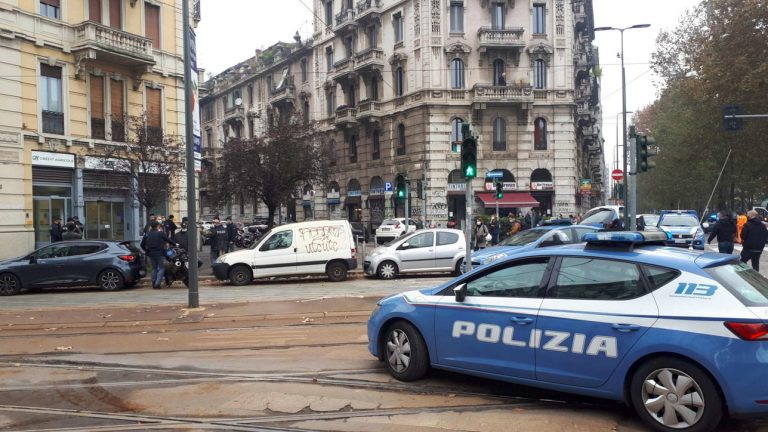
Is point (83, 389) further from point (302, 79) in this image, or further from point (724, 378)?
point (302, 79)

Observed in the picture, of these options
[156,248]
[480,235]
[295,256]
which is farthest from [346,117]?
[156,248]

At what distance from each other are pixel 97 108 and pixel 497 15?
25342 millimetres

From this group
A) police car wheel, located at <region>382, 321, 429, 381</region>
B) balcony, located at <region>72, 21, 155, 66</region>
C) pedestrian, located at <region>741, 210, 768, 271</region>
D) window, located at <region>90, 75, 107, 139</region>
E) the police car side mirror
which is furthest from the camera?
window, located at <region>90, 75, 107, 139</region>

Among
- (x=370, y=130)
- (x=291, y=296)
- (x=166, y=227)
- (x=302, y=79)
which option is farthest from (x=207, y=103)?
(x=291, y=296)

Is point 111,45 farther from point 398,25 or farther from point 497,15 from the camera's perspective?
point 497,15

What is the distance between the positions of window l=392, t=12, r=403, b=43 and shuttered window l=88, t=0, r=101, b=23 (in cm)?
2069

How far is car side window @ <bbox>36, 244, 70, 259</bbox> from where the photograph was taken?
51.0ft

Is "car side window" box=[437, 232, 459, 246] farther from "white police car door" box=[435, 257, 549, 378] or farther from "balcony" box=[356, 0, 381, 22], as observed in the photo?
"balcony" box=[356, 0, 381, 22]

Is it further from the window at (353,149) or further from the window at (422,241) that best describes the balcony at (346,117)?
the window at (422,241)

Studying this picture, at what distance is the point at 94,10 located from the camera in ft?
75.8

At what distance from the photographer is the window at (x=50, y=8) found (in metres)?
21.5

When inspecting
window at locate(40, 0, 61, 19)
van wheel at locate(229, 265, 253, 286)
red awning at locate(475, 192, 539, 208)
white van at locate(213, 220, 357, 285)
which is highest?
window at locate(40, 0, 61, 19)

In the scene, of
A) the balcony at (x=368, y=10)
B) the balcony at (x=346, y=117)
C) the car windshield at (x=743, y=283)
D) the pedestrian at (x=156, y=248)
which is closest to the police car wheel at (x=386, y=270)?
the pedestrian at (x=156, y=248)

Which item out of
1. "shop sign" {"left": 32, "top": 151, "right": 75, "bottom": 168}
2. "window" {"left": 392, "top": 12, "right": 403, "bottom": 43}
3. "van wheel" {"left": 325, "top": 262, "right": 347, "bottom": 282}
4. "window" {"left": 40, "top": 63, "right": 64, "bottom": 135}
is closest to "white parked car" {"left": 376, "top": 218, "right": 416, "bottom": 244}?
"window" {"left": 392, "top": 12, "right": 403, "bottom": 43}
